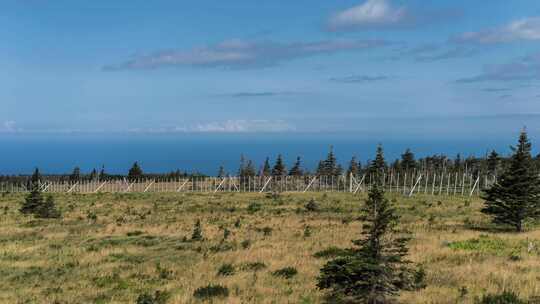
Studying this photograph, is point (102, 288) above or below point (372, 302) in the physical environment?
below

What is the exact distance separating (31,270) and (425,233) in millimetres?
20012

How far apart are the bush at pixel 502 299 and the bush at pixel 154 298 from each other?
27.6ft

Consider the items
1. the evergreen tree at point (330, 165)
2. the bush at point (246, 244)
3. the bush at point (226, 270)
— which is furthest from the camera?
the evergreen tree at point (330, 165)

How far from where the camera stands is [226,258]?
67.3ft

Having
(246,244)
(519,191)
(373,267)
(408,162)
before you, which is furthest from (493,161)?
(373,267)

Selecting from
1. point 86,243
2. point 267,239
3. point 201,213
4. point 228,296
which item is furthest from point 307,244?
point 201,213

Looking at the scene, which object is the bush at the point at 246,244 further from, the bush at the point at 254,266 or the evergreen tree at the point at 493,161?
the evergreen tree at the point at 493,161

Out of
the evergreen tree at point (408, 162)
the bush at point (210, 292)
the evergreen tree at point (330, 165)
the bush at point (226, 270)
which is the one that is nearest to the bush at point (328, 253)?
the bush at point (226, 270)

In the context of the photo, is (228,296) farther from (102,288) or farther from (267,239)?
(267,239)

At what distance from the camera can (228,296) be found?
13836mm

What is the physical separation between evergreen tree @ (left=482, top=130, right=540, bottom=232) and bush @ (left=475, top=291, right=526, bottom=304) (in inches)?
667

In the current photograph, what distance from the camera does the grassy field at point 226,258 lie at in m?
14.2

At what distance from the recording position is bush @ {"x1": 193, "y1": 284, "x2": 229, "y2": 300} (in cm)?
1378

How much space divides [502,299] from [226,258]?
38.2 ft
